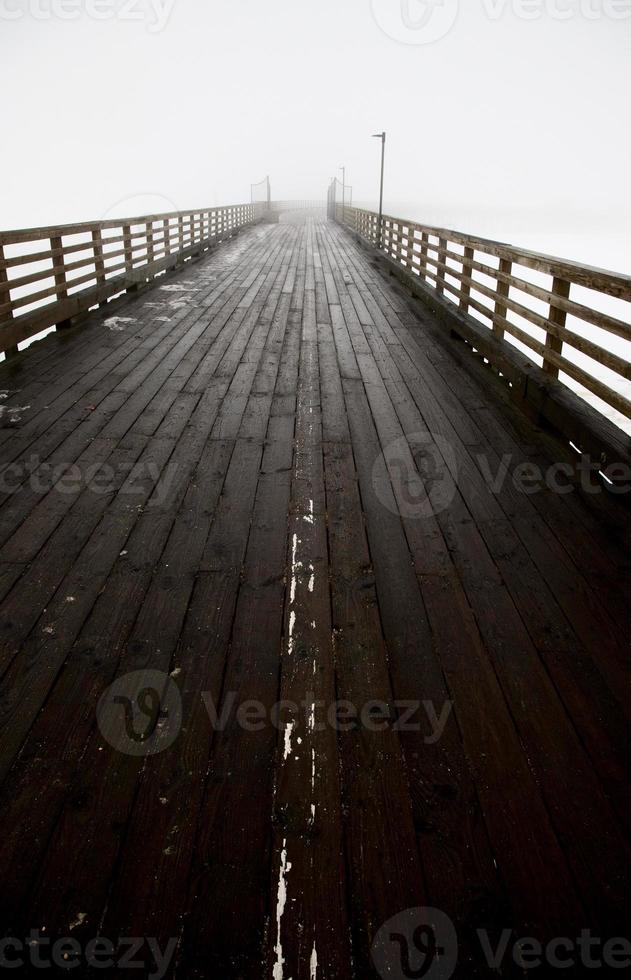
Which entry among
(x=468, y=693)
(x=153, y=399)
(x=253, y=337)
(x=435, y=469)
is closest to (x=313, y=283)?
(x=253, y=337)

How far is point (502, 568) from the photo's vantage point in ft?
8.52

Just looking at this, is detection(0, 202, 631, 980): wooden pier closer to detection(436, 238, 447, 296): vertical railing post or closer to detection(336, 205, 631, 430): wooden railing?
detection(336, 205, 631, 430): wooden railing

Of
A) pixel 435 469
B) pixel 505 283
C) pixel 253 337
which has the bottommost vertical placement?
pixel 435 469

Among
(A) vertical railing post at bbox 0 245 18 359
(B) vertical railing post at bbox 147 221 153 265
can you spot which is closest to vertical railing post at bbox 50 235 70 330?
(A) vertical railing post at bbox 0 245 18 359

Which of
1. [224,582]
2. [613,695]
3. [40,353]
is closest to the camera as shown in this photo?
[613,695]

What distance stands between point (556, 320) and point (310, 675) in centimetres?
340

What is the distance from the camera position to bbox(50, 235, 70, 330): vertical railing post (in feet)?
21.9

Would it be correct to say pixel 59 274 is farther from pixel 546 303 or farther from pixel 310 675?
pixel 310 675

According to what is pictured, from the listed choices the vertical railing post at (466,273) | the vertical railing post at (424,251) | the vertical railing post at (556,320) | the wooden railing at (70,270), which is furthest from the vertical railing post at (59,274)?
the vertical railing post at (556,320)

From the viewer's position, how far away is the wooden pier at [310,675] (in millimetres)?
1321

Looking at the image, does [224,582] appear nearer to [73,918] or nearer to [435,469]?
[73,918]

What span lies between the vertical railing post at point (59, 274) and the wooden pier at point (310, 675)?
2.82 m

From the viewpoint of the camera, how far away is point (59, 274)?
672 cm

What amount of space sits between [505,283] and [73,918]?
5.52m
